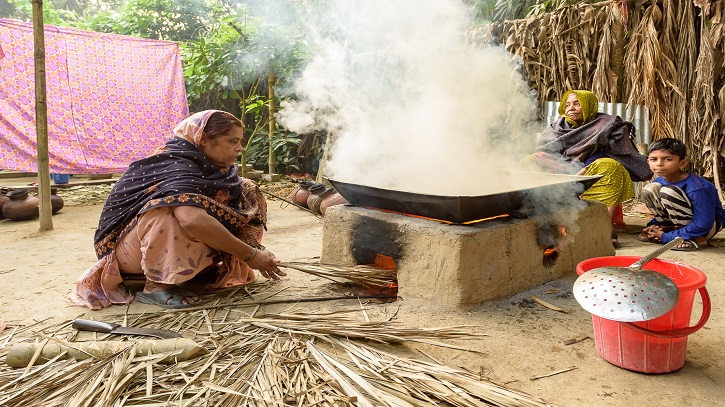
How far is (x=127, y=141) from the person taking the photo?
22.4 feet

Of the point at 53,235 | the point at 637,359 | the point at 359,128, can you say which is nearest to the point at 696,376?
the point at 637,359

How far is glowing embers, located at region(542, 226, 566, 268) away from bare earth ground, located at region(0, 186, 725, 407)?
14cm

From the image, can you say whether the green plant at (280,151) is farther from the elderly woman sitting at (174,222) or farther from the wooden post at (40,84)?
the elderly woman sitting at (174,222)

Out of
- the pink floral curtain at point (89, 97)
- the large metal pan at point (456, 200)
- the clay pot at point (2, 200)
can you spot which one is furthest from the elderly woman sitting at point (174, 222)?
the pink floral curtain at point (89, 97)

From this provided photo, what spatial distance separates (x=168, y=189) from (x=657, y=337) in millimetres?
2303

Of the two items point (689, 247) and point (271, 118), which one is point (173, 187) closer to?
point (689, 247)

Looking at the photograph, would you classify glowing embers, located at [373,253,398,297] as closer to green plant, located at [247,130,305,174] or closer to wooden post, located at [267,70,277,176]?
wooden post, located at [267,70,277,176]

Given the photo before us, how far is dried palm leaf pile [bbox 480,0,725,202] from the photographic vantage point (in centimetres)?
479

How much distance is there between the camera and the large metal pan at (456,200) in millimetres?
2445

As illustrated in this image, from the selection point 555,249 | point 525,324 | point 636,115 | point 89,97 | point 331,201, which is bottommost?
point 525,324

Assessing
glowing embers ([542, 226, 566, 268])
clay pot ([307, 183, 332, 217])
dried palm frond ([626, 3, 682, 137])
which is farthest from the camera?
Answer: clay pot ([307, 183, 332, 217])

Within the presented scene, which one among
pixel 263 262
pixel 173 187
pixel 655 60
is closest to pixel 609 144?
pixel 655 60

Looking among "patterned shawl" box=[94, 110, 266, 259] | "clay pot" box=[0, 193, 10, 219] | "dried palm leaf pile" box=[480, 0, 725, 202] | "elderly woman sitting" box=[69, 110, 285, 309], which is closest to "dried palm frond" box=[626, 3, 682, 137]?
"dried palm leaf pile" box=[480, 0, 725, 202]

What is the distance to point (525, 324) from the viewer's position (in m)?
2.30
